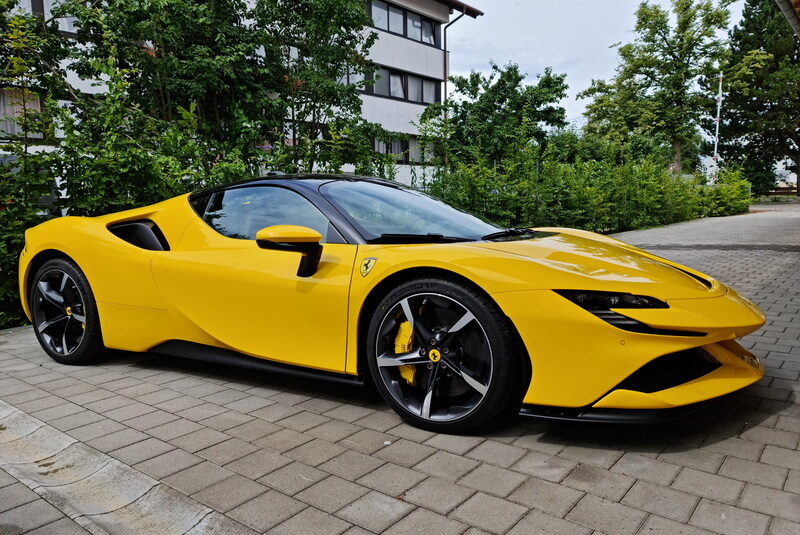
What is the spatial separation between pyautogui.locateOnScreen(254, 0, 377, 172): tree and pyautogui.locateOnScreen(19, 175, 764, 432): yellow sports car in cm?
782

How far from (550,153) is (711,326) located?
10.4 meters

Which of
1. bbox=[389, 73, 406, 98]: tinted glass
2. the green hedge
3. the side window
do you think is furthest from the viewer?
bbox=[389, 73, 406, 98]: tinted glass

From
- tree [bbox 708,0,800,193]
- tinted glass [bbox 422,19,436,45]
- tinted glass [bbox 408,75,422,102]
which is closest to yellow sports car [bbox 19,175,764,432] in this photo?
tinted glass [bbox 408,75,422,102]

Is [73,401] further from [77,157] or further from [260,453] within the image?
[77,157]

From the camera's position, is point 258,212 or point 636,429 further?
point 258,212

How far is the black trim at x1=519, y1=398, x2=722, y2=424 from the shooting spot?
7.38 ft

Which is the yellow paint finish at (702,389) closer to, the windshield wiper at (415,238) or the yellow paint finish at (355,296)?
the yellow paint finish at (355,296)

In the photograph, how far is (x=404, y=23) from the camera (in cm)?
2616

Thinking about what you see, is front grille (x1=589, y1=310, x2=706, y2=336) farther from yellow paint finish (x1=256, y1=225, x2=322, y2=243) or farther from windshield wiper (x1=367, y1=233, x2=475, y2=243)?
yellow paint finish (x1=256, y1=225, x2=322, y2=243)

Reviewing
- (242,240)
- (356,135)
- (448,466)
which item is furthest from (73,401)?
(356,135)

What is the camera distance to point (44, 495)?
2.16 metres

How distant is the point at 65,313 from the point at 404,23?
82.2ft

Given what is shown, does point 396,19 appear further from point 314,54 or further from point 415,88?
point 314,54

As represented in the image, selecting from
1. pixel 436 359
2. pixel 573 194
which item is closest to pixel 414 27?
pixel 573 194
